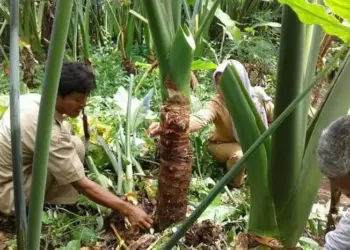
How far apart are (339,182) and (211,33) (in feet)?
17.1

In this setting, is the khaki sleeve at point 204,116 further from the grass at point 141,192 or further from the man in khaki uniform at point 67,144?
the man in khaki uniform at point 67,144

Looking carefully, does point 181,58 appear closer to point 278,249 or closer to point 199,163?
point 278,249

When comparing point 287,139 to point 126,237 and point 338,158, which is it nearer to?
point 338,158

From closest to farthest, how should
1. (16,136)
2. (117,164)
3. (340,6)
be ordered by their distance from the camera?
(340,6)
(16,136)
(117,164)

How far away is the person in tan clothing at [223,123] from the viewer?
2.54 m

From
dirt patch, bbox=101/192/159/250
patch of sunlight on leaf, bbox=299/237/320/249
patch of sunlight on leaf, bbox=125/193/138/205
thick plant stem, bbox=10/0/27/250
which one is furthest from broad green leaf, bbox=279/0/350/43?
patch of sunlight on leaf, bbox=125/193/138/205

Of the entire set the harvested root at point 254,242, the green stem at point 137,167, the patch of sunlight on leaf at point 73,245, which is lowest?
the patch of sunlight on leaf at point 73,245

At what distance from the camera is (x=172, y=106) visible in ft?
5.78

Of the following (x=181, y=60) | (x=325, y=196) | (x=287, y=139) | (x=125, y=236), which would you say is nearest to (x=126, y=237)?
(x=125, y=236)

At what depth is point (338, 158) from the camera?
1.12 metres

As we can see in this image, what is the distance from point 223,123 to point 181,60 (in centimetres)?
110

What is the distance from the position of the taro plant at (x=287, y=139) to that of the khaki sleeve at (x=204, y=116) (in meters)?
0.99

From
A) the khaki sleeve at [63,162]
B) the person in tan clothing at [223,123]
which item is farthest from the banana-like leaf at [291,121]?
the person in tan clothing at [223,123]

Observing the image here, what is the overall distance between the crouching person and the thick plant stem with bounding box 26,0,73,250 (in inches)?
23.3
